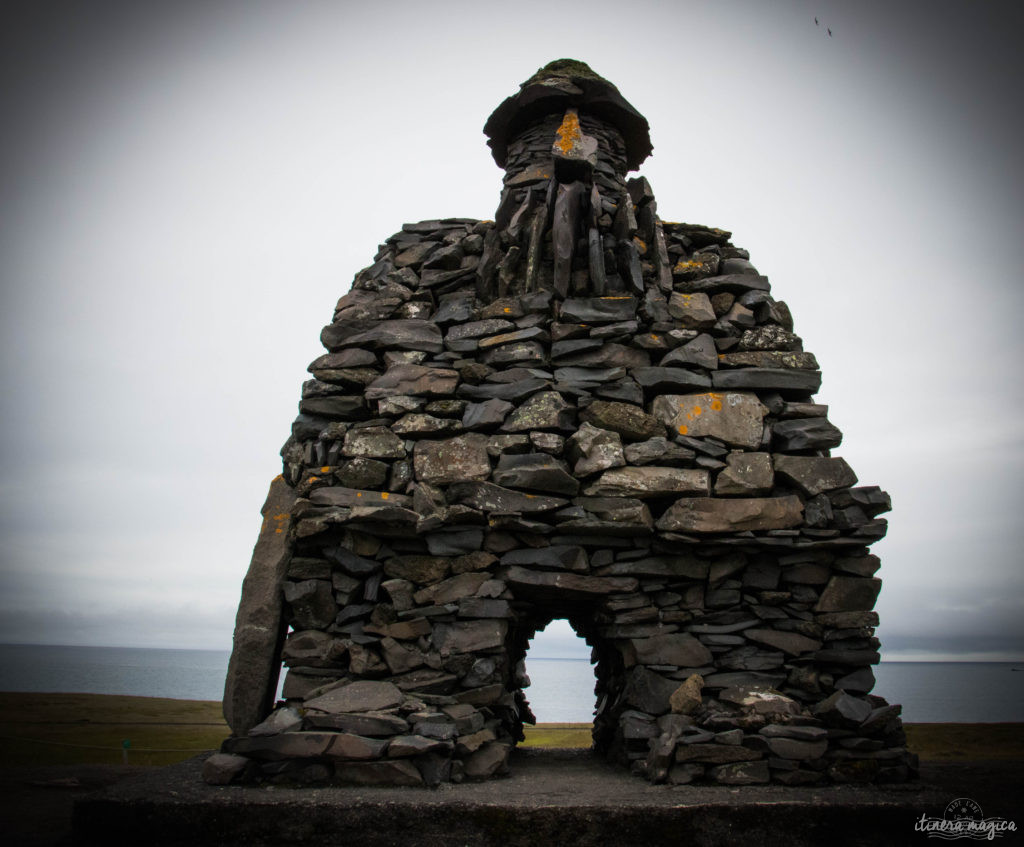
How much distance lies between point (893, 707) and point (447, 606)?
14.2 feet

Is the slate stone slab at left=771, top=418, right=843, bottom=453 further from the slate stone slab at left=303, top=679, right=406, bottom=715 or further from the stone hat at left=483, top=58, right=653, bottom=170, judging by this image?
the stone hat at left=483, top=58, right=653, bottom=170

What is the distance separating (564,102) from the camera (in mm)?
8914

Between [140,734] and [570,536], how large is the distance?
841cm

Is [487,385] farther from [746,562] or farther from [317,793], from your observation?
A: [317,793]

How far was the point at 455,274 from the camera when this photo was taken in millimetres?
8117

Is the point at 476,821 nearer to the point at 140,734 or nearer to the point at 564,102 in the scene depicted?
the point at 140,734

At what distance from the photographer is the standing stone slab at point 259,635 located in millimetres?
6367

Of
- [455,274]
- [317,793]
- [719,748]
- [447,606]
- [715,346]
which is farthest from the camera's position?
[455,274]

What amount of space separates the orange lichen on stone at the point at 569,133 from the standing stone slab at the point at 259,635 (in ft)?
18.3

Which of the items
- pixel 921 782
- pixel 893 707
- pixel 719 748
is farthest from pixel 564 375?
pixel 921 782

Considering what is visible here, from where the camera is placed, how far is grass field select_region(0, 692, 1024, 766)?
8359 mm

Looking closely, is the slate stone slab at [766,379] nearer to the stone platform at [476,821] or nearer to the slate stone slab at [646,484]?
the slate stone slab at [646,484]

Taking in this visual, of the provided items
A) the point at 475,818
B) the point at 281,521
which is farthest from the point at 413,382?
the point at 475,818

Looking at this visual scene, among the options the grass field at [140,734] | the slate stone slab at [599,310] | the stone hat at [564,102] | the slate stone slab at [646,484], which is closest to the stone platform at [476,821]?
the slate stone slab at [646,484]
